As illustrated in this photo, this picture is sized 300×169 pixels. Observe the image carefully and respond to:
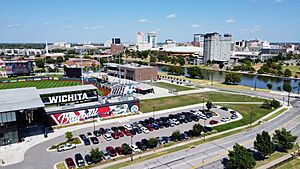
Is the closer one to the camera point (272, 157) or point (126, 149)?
point (272, 157)

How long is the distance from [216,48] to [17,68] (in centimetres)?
13322

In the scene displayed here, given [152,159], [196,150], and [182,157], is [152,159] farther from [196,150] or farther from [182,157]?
[196,150]

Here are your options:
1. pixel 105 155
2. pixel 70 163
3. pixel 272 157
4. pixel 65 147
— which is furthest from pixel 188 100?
pixel 70 163

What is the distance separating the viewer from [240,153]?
27.5 meters

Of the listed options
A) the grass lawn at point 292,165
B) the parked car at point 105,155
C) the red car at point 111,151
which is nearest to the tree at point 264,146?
the grass lawn at point 292,165

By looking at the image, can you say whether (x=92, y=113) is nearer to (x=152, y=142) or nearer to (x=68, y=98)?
(x=68, y=98)

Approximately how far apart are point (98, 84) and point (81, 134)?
44265mm

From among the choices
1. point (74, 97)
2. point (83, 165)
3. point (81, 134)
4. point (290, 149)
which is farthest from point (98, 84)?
point (290, 149)

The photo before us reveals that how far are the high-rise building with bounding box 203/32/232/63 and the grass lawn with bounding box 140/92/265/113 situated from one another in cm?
10866

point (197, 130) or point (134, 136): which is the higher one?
point (197, 130)

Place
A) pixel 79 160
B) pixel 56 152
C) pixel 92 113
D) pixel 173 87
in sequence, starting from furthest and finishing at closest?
pixel 173 87 → pixel 92 113 → pixel 56 152 → pixel 79 160

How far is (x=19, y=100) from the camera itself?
40781 mm

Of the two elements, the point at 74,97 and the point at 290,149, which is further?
the point at 74,97

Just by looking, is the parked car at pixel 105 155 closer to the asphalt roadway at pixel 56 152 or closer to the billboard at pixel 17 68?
the asphalt roadway at pixel 56 152
